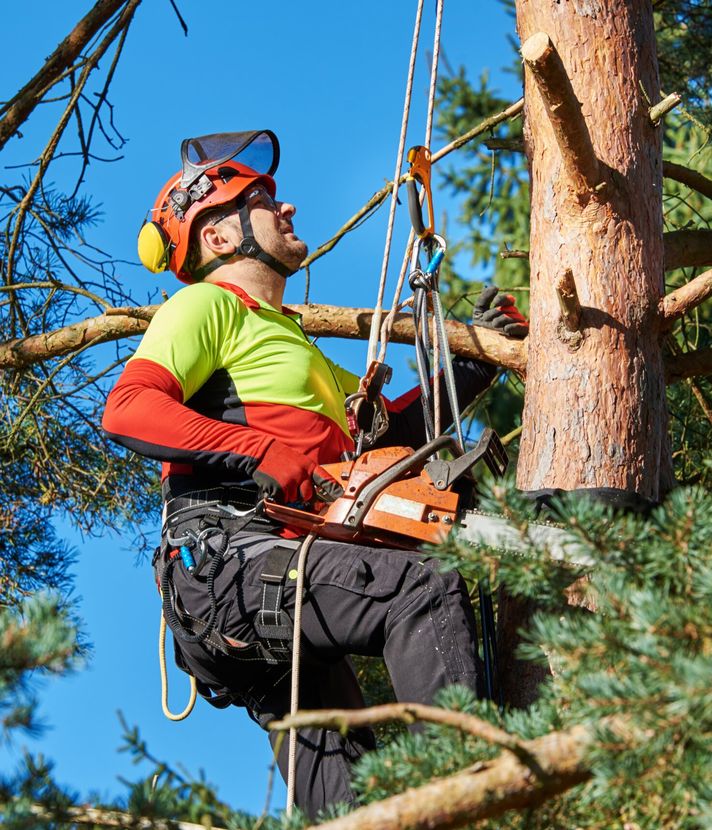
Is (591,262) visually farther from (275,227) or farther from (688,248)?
(275,227)

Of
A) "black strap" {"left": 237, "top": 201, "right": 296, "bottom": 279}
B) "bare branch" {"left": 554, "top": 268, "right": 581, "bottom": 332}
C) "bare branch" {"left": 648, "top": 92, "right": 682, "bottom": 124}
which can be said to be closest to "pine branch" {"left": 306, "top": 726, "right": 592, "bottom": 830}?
"bare branch" {"left": 554, "top": 268, "right": 581, "bottom": 332}

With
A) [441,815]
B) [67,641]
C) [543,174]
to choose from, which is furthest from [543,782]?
[543,174]

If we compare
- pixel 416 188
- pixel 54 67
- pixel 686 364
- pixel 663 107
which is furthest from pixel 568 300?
pixel 54 67

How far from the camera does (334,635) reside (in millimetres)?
2707

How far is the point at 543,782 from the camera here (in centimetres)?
142

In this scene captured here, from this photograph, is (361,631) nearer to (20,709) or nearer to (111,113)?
(20,709)

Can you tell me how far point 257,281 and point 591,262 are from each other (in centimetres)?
113

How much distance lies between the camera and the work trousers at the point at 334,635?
252 centimetres

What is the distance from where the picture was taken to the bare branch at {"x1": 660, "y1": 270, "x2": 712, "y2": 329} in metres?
3.21

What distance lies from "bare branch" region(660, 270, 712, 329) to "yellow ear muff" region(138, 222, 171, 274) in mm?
1670

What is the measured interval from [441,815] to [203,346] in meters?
2.04

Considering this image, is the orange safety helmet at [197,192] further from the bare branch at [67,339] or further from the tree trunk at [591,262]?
the tree trunk at [591,262]

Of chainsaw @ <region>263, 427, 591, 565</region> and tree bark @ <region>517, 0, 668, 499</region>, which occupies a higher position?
tree bark @ <region>517, 0, 668, 499</region>

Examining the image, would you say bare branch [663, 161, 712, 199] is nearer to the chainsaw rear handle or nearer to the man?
the man
